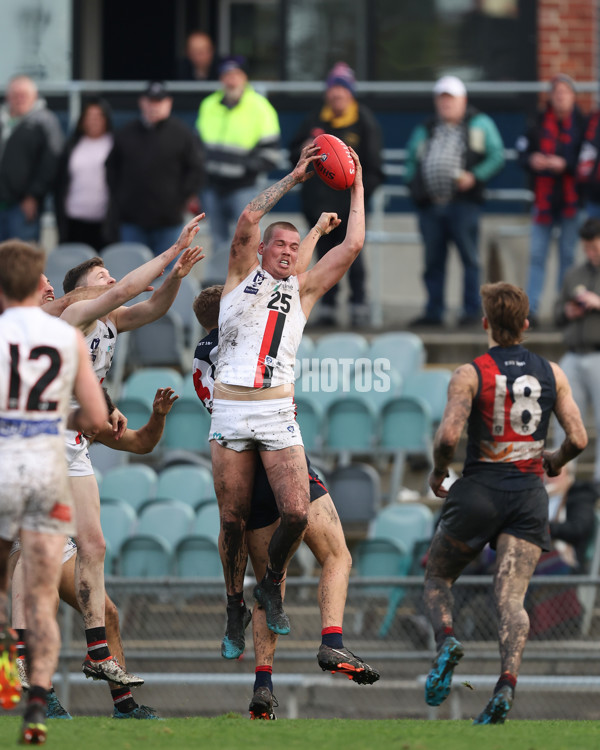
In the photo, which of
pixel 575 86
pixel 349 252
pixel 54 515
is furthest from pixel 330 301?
pixel 54 515

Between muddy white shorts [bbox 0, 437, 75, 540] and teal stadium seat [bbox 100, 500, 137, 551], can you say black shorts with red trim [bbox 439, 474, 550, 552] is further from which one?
teal stadium seat [bbox 100, 500, 137, 551]

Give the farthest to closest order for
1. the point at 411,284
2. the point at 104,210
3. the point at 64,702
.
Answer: the point at 411,284 < the point at 104,210 < the point at 64,702

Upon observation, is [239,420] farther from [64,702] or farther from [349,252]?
[64,702]

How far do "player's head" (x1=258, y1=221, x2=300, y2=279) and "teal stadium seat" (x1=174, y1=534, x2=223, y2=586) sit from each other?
11.4 ft

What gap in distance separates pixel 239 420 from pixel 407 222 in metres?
9.43

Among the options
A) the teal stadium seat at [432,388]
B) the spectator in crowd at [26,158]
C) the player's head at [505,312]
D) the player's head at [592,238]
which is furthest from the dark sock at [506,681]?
the spectator in crowd at [26,158]

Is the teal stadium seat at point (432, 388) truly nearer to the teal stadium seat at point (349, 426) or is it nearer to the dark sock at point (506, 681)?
the teal stadium seat at point (349, 426)

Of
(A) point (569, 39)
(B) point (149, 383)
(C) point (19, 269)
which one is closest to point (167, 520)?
(B) point (149, 383)

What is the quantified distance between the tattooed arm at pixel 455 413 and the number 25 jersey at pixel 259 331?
0.84 metres

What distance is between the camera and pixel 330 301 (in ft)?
46.5

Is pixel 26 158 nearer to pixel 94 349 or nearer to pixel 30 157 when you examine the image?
pixel 30 157

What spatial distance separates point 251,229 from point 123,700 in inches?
102

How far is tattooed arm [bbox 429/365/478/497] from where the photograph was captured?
7.48 metres

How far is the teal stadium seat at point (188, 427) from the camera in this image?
12141 millimetres
